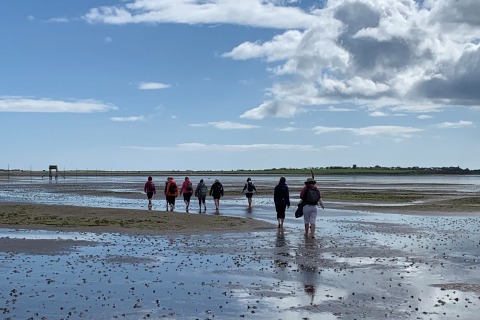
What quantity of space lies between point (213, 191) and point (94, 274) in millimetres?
22629

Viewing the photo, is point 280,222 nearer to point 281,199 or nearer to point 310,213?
point 281,199

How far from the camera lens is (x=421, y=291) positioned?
13508 mm

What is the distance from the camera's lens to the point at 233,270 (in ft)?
52.5

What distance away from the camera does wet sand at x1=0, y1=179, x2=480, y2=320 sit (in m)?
11.8

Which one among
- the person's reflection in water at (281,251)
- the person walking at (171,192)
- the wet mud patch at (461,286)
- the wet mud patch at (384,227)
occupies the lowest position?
the wet mud patch at (461,286)

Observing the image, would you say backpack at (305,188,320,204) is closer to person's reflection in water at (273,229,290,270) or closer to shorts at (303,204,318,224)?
shorts at (303,204,318,224)

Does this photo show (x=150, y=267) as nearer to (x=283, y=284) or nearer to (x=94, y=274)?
(x=94, y=274)

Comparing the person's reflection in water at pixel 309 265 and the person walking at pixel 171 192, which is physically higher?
the person walking at pixel 171 192

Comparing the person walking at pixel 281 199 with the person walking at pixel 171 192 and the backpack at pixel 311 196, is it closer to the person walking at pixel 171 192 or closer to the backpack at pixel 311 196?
the backpack at pixel 311 196

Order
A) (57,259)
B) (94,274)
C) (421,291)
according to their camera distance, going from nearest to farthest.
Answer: (421,291) → (94,274) → (57,259)

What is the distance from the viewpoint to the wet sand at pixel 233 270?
11.8 meters

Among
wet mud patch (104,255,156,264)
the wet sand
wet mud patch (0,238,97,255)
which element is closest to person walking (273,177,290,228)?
the wet sand

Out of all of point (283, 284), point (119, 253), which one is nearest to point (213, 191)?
point (119, 253)

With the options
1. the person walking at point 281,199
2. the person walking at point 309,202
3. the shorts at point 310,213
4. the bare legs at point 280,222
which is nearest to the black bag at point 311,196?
the person walking at point 309,202
